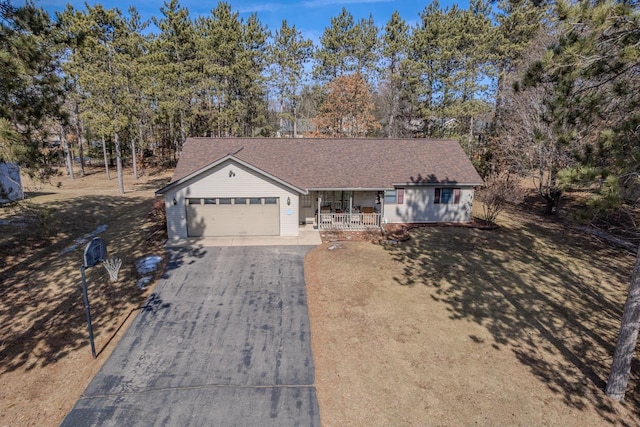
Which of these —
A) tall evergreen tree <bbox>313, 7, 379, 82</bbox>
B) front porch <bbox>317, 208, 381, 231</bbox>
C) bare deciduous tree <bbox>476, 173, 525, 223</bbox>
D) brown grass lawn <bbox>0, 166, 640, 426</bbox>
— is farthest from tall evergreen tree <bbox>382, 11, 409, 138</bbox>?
brown grass lawn <bbox>0, 166, 640, 426</bbox>

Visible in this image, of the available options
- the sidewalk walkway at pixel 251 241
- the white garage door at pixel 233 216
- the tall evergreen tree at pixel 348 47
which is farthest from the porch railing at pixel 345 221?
the tall evergreen tree at pixel 348 47

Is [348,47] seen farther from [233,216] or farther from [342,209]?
[233,216]

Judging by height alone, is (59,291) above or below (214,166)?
below

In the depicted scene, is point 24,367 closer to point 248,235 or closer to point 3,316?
point 3,316

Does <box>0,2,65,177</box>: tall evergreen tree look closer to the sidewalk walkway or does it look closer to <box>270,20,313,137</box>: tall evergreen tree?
the sidewalk walkway

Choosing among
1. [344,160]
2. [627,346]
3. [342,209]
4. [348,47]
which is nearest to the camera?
[627,346]

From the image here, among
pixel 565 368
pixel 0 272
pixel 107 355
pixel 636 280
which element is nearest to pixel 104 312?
pixel 107 355

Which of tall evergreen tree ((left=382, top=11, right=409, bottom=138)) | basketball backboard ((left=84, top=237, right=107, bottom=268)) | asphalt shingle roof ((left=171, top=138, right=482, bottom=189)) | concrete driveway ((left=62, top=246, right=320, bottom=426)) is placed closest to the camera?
concrete driveway ((left=62, top=246, right=320, bottom=426))

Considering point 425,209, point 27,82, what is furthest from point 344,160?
point 27,82
